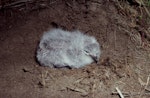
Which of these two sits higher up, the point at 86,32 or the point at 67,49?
the point at 86,32

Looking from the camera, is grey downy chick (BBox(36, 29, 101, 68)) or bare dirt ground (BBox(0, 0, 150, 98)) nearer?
bare dirt ground (BBox(0, 0, 150, 98))

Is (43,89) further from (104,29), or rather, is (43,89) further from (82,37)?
(104,29)

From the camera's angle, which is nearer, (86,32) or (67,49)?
(67,49)

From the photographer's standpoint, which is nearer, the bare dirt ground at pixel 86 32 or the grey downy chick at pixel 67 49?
the bare dirt ground at pixel 86 32

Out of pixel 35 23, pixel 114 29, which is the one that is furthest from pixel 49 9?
pixel 114 29
